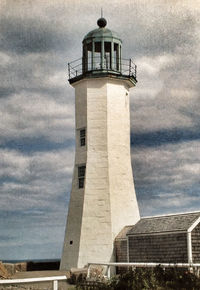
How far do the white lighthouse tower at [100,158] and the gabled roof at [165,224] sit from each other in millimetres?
1684

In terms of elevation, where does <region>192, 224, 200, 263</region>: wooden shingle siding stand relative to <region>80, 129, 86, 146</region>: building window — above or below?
below

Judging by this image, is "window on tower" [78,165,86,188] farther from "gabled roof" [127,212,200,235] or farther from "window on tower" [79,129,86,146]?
"gabled roof" [127,212,200,235]

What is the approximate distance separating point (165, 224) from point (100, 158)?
18.9ft

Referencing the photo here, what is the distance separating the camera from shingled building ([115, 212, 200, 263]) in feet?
71.9

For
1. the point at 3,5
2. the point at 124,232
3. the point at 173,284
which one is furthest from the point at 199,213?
the point at 3,5

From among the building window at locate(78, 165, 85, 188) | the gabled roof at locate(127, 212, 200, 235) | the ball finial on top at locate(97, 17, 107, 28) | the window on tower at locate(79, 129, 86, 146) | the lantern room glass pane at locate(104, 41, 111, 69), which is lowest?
the gabled roof at locate(127, 212, 200, 235)

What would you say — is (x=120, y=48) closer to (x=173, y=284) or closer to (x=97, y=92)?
(x=97, y=92)

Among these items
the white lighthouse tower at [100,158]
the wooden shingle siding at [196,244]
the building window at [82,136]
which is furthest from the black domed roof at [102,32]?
the wooden shingle siding at [196,244]

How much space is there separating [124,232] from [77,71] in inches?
387

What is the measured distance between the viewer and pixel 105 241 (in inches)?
1036

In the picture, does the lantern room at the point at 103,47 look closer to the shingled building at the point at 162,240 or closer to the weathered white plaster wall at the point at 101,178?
the weathered white plaster wall at the point at 101,178

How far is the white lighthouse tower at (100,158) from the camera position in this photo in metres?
26.6

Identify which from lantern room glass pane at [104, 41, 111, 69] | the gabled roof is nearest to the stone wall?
the gabled roof

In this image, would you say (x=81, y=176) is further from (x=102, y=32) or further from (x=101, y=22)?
(x=101, y=22)
